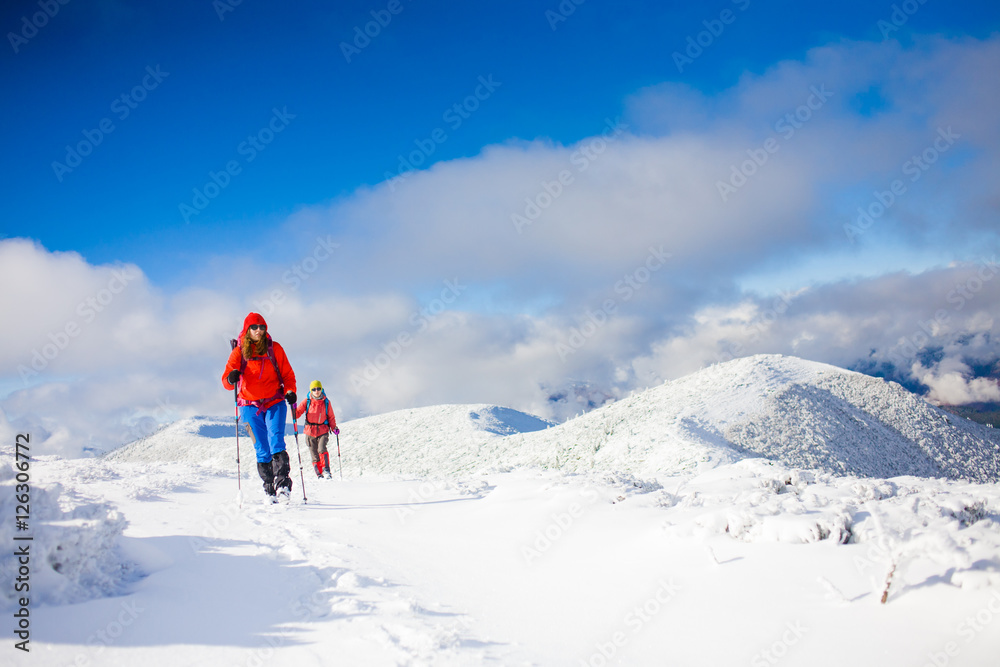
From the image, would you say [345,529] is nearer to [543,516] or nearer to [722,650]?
[543,516]

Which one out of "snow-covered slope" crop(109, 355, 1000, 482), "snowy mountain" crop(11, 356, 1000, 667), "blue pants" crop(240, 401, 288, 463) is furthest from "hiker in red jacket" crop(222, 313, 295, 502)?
"snow-covered slope" crop(109, 355, 1000, 482)

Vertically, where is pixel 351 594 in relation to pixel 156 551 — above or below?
below

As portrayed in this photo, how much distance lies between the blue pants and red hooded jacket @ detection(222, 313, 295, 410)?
0.38 feet

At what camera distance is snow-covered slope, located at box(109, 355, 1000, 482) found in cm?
1430

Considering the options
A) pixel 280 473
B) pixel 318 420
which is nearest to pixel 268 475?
pixel 280 473

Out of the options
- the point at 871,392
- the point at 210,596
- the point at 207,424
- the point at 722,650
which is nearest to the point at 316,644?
the point at 210,596

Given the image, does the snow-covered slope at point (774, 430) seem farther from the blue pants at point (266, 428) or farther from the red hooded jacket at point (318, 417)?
Answer: the blue pants at point (266, 428)

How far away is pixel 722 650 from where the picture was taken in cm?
294

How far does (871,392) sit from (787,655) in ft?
69.3

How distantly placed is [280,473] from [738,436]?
12.7 meters

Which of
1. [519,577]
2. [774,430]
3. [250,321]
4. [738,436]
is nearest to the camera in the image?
[519,577]

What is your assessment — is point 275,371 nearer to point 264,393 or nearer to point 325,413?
point 264,393

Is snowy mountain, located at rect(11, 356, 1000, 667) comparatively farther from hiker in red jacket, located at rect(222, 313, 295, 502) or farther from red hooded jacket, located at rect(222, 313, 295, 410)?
red hooded jacket, located at rect(222, 313, 295, 410)

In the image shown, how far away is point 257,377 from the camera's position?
25.7 feet
